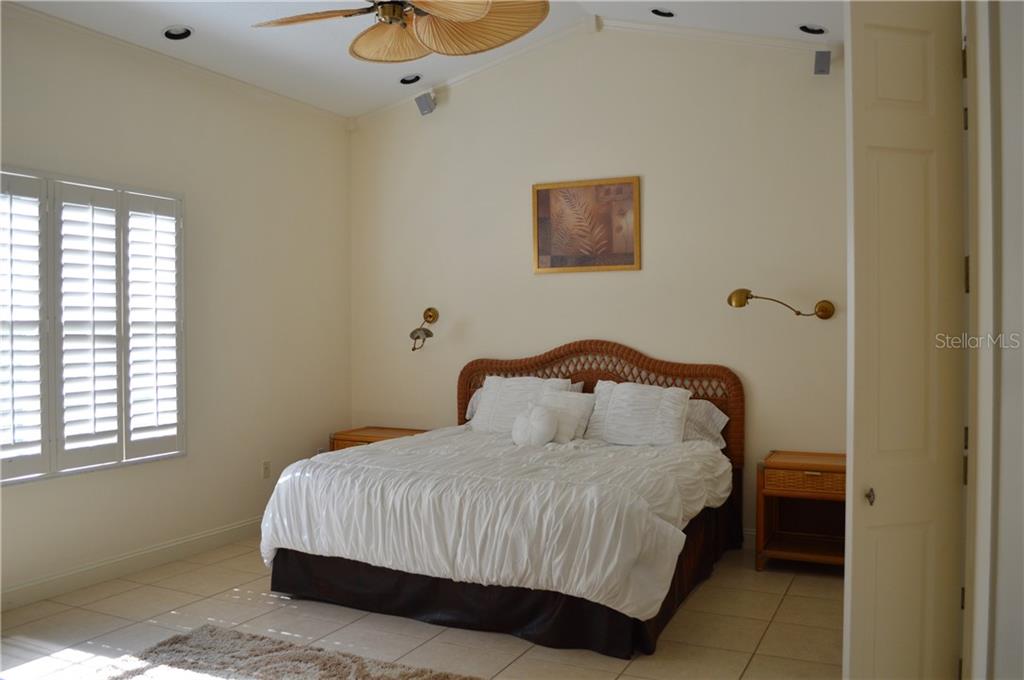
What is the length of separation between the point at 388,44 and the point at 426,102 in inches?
100

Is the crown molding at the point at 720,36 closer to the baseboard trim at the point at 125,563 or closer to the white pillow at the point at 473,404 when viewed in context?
the white pillow at the point at 473,404

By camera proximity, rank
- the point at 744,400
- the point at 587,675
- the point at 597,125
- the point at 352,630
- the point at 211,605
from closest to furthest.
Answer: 1. the point at 587,675
2. the point at 352,630
3. the point at 211,605
4. the point at 744,400
5. the point at 597,125

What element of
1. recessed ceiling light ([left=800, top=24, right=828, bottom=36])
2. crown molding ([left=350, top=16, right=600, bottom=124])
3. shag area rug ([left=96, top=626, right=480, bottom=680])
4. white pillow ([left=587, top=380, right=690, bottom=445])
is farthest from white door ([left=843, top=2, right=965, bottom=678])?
crown molding ([left=350, top=16, right=600, bottom=124])

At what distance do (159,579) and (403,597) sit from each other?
1.58 metres

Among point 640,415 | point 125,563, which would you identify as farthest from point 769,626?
point 125,563

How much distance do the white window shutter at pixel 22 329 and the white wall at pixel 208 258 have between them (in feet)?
0.54

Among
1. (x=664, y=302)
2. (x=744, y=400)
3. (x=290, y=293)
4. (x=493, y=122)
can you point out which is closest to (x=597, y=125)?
(x=493, y=122)

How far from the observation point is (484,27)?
3.16 meters

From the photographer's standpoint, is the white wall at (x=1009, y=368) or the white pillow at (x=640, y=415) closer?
the white wall at (x=1009, y=368)

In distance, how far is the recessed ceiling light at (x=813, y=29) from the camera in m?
4.49

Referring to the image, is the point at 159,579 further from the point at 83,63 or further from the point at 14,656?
the point at 83,63

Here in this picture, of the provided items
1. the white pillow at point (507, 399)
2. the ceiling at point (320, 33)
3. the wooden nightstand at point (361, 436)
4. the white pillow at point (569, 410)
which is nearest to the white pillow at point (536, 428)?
the white pillow at point (569, 410)

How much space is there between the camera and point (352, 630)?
3.70m

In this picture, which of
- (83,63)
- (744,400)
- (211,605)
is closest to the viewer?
(211,605)
